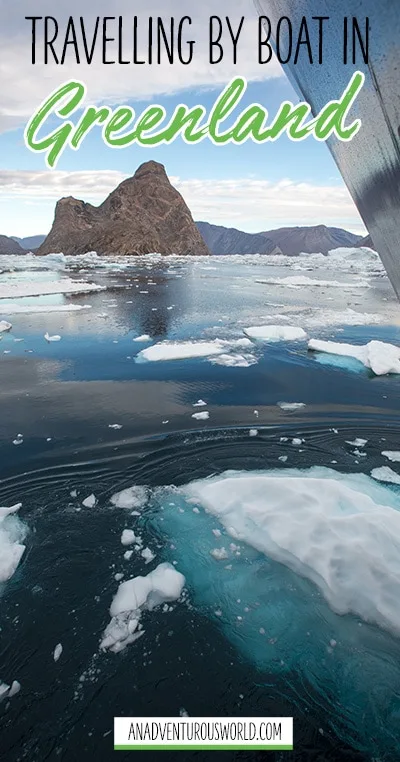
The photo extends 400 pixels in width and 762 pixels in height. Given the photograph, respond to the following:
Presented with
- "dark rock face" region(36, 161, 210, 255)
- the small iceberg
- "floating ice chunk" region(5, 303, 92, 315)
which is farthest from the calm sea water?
"dark rock face" region(36, 161, 210, 255)

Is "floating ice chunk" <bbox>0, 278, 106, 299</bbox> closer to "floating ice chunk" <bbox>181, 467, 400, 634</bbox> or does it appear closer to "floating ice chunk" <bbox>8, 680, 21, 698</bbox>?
"floating ice chunk" <bbox>181, 467, 400, 634</bbox>

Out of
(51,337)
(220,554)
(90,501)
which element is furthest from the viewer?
(51,337)

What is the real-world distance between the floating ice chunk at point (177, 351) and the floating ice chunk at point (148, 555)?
18.0 ft

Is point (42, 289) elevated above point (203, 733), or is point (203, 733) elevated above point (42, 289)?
point (42, 289)

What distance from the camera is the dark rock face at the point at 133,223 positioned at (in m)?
103

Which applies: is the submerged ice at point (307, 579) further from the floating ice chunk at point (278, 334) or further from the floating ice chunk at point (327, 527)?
the floating ice chunk at point (278, 334)

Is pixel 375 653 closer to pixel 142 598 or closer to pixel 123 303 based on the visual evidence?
pixel 142 598

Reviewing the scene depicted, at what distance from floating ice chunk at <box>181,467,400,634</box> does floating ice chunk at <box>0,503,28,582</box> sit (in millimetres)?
1517

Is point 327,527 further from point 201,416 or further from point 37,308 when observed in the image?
point 37,308

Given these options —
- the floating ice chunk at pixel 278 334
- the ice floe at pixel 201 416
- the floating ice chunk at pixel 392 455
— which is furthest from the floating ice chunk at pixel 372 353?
the ice floe at pixel 201 416

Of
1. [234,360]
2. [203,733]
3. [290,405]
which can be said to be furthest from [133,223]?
[203,733]

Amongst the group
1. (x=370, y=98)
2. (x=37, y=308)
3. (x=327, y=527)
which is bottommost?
(x=327, y=527)

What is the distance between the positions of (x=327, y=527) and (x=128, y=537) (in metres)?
1.66

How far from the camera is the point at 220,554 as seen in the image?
3.29m
